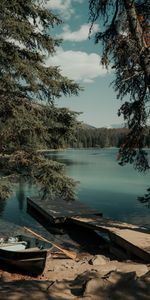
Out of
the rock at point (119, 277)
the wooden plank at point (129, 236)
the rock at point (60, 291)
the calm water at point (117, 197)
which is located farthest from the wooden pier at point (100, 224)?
the rock at point (60, 291)

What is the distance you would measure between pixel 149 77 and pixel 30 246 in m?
7.84

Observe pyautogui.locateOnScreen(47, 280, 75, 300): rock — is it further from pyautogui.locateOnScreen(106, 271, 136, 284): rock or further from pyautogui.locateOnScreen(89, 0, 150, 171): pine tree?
pyautogui.locateOnScreen(89, 0, 150, 171): pine tree

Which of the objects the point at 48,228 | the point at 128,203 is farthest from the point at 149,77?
the point at 128,203

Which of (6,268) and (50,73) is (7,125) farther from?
(6,268)

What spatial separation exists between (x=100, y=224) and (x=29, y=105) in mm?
10400

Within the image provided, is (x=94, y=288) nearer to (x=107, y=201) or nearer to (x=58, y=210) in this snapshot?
(x=58, y=210)

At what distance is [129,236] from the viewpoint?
53.2 ft

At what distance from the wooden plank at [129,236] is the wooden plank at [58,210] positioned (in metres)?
3.23

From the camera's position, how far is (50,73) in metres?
12.5

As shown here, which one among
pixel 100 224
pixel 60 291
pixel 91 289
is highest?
pixel 91 289

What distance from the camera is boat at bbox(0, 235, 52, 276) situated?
13219 millimetres

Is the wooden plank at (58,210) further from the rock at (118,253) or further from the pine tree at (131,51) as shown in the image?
the pine tree at (131,51)

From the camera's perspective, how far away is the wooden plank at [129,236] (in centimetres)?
1430

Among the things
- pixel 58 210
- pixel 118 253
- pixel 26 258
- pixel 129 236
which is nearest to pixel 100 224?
pixel 118 253
